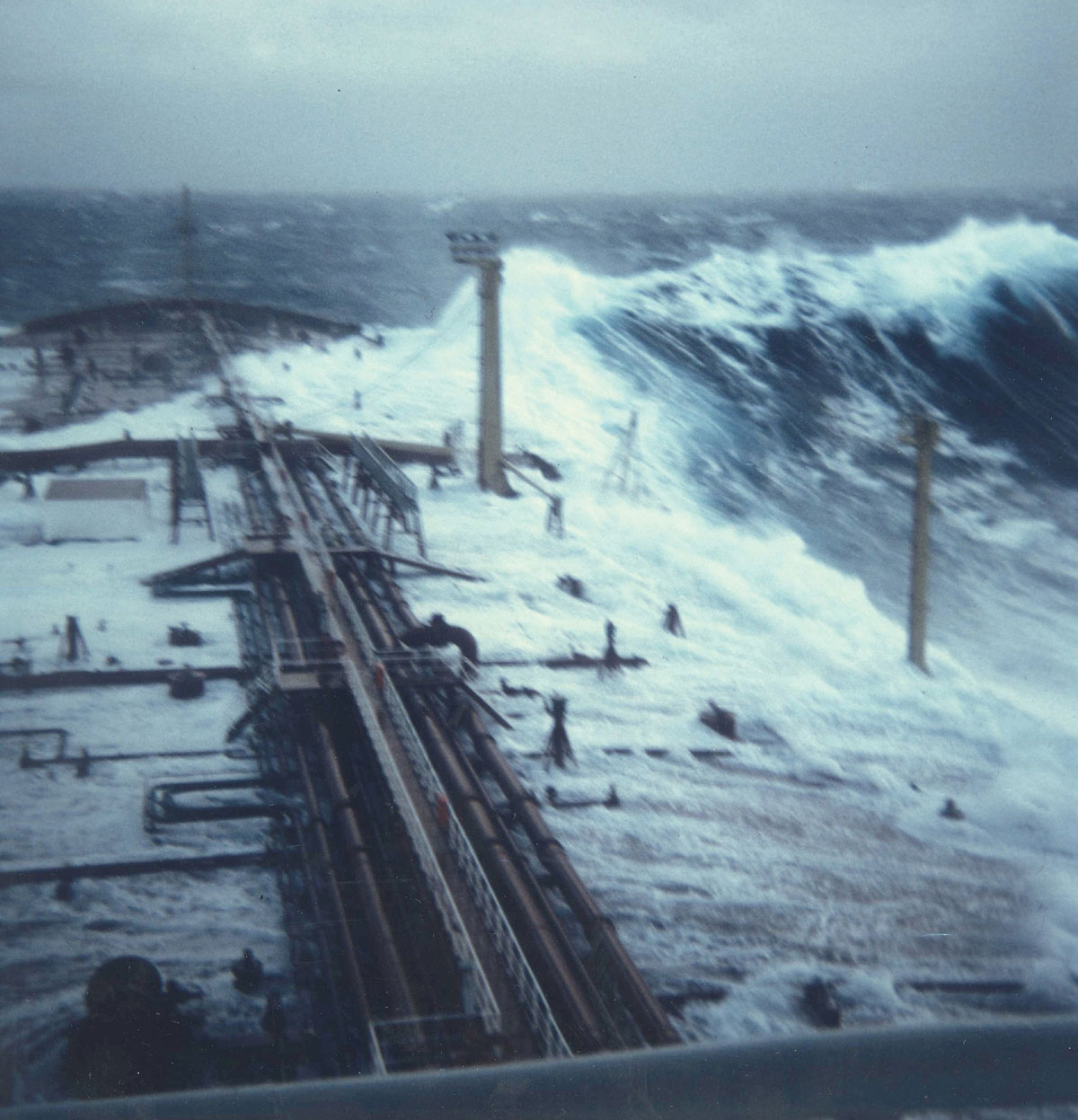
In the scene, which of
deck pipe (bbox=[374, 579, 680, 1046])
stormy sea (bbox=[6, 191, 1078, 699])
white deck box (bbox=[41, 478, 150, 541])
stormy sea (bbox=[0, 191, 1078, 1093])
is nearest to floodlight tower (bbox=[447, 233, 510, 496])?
stormy sea (bbox=[0, 191, 1078, 1093])

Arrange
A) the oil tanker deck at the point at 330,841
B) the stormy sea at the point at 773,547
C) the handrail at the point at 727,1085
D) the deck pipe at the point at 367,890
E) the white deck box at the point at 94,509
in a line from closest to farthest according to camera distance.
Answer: the handrail at the point at 727,1085 → the oil tanker deck at the point at 330,841 → the deck pipe at the point at 367,890 → the stormy sea at the point at 773,547 → the white deck box at the point at 94,509

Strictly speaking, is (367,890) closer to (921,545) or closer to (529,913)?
(529,913)

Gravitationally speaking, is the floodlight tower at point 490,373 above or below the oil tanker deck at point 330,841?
above

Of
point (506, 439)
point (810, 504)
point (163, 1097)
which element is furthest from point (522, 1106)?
point (506, 439)

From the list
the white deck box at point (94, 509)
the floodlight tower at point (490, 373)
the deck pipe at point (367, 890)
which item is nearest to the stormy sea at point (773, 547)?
the floodlight tower at point (490, 373)

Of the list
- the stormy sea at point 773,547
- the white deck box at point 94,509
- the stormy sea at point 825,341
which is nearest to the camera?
the stormy sea at point 773,547

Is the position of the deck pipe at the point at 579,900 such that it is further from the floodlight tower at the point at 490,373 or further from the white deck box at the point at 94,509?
the floodlight tower at the point at 490,373

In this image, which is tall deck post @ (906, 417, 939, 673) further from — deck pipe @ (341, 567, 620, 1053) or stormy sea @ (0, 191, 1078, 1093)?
deck pipe @ (341, 567, 620, 1053)

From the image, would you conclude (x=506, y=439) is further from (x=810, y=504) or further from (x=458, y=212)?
(x=458, y=212)

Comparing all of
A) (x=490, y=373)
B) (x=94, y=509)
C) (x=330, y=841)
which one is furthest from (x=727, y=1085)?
(x=490, y=373)
